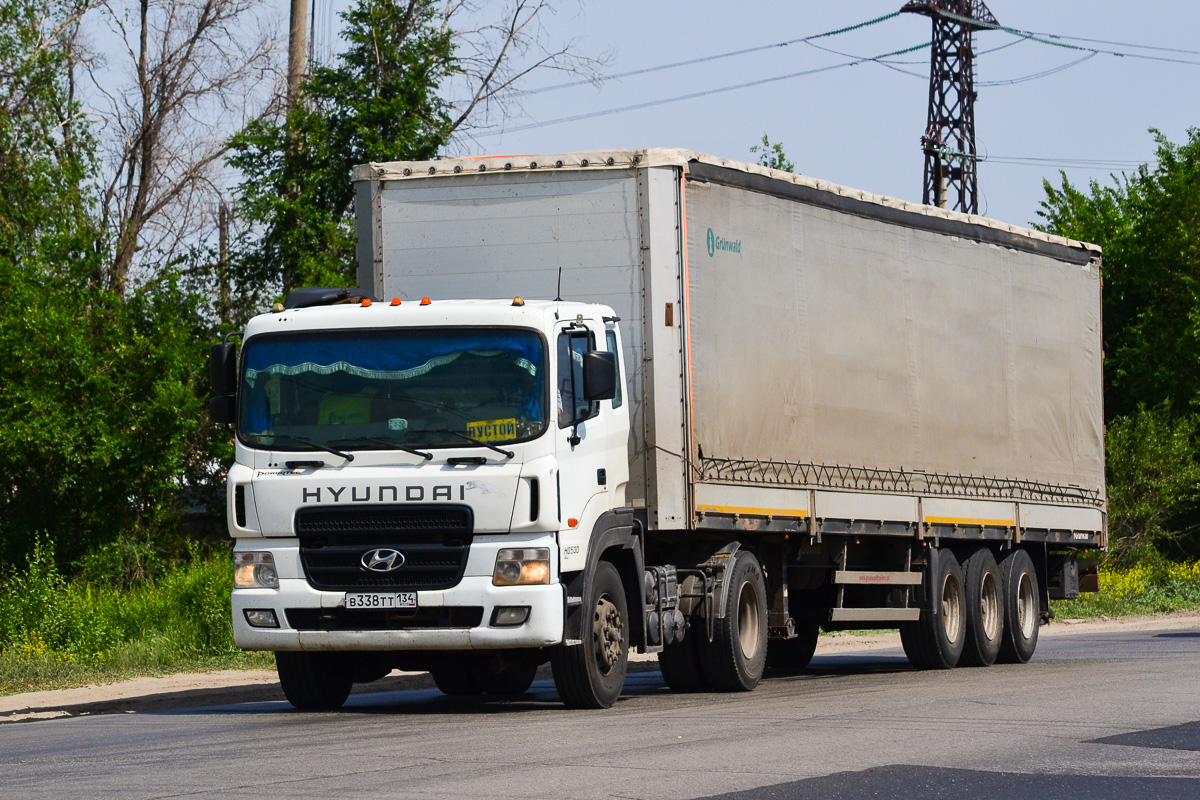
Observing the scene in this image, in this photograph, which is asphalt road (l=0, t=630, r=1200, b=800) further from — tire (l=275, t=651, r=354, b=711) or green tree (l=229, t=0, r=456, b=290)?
green tree (l=229, t=0, r=456, b=290)

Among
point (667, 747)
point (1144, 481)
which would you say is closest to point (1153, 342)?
point (1144, 481)

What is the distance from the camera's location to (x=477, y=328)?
1225 centimetres

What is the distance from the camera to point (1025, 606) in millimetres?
19938

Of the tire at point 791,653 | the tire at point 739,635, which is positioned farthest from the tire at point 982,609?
the tire at point 739,635

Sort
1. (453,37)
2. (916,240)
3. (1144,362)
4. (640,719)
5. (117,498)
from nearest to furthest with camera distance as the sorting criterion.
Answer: (640,719), (916,240), (117,498), (453,37), (1144,362)

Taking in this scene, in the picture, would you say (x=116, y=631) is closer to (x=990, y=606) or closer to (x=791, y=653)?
(x=791, y=653)

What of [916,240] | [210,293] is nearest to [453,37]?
[210,293]

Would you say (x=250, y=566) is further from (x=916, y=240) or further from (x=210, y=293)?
(x=210, y=293)

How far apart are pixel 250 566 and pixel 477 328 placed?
2320mm

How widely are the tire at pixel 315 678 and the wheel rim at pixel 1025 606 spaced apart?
8.96 m

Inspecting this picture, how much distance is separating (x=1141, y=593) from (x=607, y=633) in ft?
80.4

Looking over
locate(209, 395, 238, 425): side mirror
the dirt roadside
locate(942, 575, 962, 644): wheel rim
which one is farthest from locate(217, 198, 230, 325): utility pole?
locate(209, 395, 238, 425): side mirror

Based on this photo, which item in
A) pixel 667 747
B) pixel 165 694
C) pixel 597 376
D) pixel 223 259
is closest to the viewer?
pixel 667 747

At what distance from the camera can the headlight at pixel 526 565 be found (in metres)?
11.8
